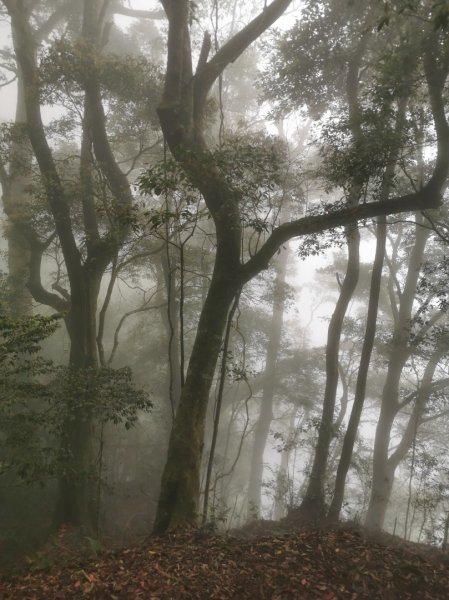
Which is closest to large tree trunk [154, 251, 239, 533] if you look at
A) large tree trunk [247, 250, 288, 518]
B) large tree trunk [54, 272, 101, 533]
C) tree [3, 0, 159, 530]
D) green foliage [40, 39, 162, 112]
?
large tree trunk [54, 272, 101, 533]

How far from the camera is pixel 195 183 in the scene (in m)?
6.98

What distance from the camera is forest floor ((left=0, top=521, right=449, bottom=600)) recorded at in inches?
163

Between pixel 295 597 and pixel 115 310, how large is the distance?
19.6 meters

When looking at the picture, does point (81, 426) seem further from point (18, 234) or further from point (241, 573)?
point (241, 573)

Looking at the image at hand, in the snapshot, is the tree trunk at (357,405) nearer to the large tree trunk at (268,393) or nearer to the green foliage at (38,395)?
the green foliage at (38,395)

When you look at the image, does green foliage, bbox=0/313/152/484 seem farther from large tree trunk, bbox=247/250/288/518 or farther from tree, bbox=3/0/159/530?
large tree trunk, bbox=247/250/288/518

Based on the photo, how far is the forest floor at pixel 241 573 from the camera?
414cm

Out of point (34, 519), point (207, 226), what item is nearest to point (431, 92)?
point (34, 519)

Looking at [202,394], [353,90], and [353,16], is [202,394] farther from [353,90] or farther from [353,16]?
[353,16]

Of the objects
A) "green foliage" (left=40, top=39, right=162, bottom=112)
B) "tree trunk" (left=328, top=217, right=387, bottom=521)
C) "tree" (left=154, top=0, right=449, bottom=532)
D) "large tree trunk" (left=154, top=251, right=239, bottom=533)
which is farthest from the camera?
"green foliage" (left=40, top=39, right=162, bottom=112)

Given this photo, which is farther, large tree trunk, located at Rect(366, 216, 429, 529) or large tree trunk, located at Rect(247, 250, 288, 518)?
large tree trunk, located at Rect(247, 250, 288, 518)

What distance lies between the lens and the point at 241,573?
14.8ft

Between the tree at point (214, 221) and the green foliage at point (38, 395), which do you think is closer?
the green foliage at point (38, 395)

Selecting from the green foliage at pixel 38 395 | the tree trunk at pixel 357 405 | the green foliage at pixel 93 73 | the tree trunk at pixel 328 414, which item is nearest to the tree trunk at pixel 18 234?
the green foliage at pixel 93 73
